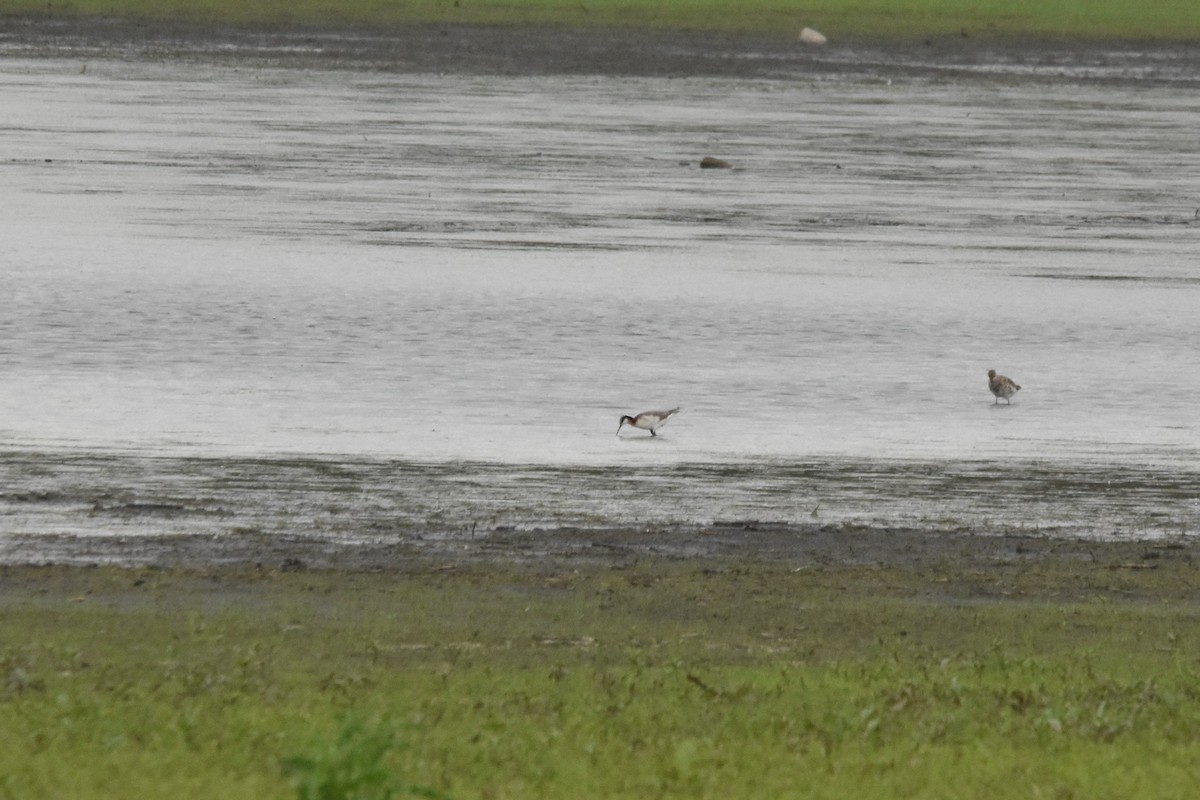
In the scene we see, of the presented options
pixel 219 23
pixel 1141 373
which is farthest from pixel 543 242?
pixel 219 23

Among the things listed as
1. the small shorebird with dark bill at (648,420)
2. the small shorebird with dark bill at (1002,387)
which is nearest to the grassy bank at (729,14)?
the small shorebird with dark bill at (1002,387)

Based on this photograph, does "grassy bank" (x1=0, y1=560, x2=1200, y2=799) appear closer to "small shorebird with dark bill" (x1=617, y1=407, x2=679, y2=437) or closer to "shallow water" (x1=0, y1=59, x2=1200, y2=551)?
"shallow water" (x1=0, y1=59, x2=1200, y2=551)

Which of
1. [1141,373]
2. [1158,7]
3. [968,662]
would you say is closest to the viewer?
[968,662]

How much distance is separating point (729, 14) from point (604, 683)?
58.8m

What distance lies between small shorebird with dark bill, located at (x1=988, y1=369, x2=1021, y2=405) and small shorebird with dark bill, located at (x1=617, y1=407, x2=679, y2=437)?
2.70 metres

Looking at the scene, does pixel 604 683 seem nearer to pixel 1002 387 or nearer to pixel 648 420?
pixel 648 420

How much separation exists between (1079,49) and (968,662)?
178ft

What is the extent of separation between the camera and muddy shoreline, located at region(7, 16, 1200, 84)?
52.6m

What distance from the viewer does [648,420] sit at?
15.5m

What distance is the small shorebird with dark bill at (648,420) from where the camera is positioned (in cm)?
1549

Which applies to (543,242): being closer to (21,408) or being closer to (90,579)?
(21,408)

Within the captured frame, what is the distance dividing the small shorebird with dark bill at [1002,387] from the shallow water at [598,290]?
0.37 ft

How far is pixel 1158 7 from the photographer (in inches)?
2820

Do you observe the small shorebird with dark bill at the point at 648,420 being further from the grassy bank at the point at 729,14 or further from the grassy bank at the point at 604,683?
the grassy bank at the point at 729,14
